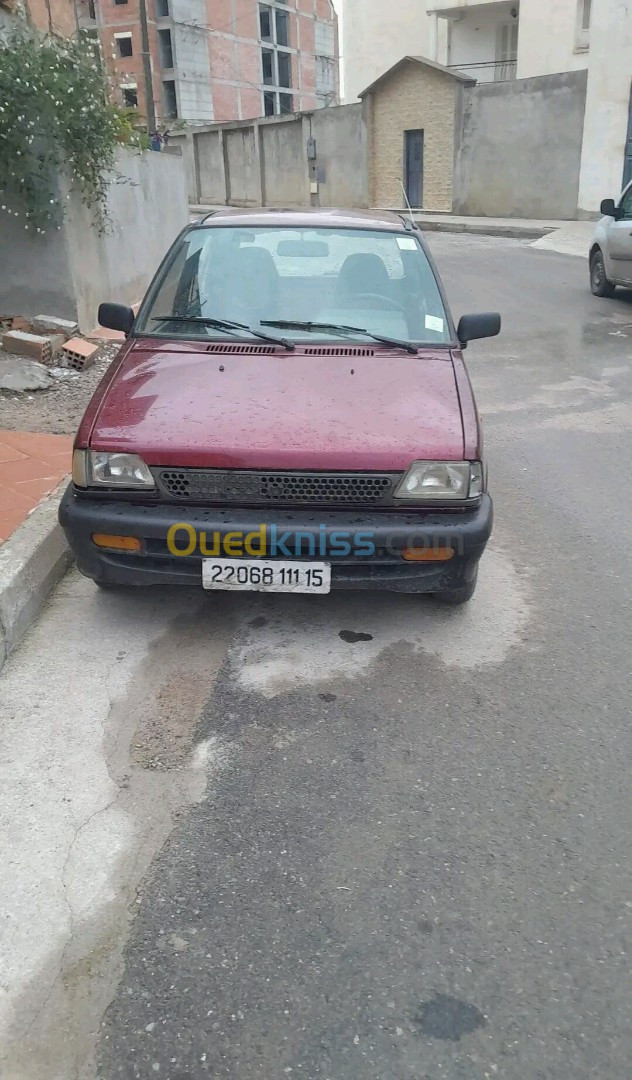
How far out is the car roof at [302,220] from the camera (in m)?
4.77

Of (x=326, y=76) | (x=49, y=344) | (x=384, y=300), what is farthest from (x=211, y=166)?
(x=326, y=76)

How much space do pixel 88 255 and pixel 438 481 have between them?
6.98 m

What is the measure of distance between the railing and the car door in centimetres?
2775

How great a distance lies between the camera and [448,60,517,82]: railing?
35.1 metres

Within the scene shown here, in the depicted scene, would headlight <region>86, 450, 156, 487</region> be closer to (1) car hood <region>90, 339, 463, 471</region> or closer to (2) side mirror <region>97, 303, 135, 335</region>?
(1) car hood <region>90, 339, 463, 471</region>

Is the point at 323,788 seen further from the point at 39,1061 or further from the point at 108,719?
the point at 39,1061

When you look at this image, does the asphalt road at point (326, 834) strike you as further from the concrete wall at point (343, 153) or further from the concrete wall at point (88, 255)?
the concrete wall at point (343, 153)

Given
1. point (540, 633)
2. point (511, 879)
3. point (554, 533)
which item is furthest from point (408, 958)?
point (554, 533)

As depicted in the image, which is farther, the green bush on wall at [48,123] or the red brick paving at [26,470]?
the green bush on wall at [48,123]

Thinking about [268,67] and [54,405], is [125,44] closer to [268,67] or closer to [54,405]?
[268,67]

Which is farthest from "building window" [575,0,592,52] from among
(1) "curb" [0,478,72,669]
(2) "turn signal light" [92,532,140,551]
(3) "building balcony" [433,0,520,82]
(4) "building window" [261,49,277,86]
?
(4) "building window" [261,49,277,86]

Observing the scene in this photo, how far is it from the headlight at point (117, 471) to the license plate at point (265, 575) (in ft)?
1.35

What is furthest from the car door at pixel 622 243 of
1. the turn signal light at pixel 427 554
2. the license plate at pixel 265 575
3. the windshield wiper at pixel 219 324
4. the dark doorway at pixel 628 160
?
the dark doorway at pixel 628 160

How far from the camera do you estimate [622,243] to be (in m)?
11.3
